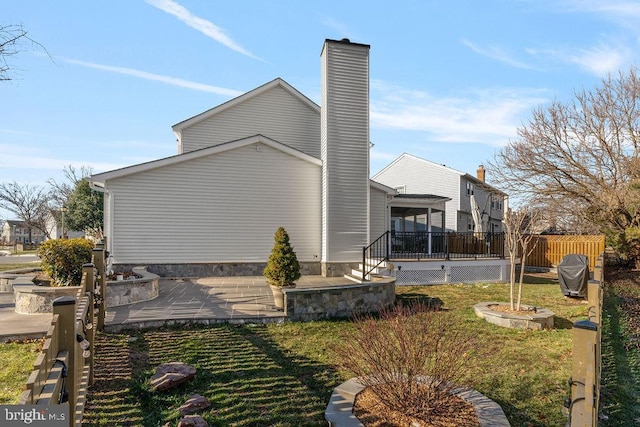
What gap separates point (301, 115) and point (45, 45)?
1222 centimetres

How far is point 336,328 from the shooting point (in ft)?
24.1

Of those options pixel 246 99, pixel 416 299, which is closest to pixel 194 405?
pixel 416 299

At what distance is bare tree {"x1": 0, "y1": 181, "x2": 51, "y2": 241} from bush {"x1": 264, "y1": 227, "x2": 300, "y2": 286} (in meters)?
36.0

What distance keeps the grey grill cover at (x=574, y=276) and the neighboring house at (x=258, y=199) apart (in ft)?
21.2

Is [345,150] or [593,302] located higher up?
[345,150]

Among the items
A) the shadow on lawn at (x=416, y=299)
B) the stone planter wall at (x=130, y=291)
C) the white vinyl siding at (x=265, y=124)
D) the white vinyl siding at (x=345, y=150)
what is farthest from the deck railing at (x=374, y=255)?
the stone planter wall at (x=130, y=291)

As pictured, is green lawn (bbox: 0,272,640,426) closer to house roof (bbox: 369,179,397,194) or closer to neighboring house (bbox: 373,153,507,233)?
house roof (bbox: 369,179,397,194)

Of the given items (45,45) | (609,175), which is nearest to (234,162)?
(45,45)

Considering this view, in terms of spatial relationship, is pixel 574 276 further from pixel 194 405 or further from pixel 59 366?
pixel 59 366

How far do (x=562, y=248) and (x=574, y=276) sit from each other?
9069 millimetres

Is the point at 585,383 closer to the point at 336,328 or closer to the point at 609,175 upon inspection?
the point at 336,328

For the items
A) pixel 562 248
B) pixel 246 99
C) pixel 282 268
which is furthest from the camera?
pixel 562 248

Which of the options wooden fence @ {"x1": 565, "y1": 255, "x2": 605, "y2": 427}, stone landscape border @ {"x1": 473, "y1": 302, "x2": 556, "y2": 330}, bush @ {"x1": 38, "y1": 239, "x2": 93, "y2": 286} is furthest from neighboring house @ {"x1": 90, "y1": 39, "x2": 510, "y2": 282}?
wooden fence @ {"x1": 565, "y1": 255, "x2": 605, "y2": 427}

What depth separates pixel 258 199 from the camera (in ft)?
45.9
